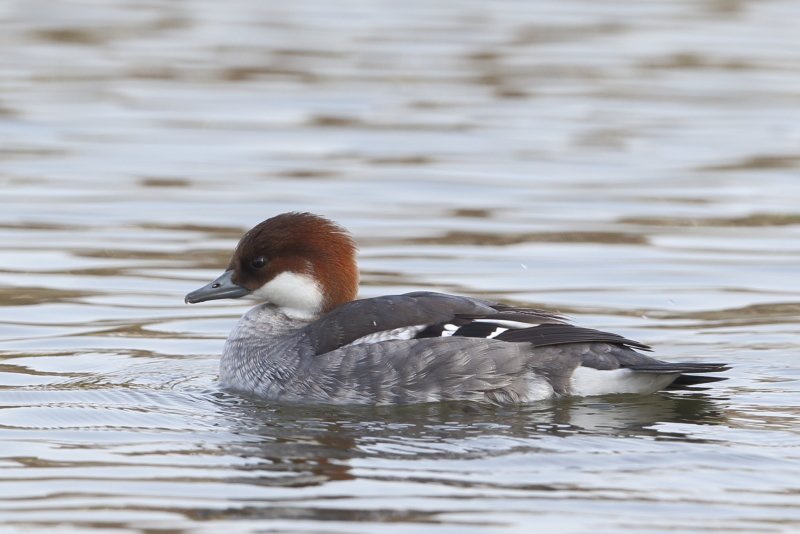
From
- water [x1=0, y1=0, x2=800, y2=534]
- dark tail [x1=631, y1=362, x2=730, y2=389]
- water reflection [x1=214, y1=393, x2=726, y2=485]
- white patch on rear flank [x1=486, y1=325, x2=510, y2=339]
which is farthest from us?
white patch on rear flank [x1=486, y1=325, x2=510, y2=339]

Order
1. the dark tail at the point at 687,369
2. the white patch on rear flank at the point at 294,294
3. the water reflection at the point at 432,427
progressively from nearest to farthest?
the water reflection at the point at 432,427 → the dark tail at the point at 687,369 → the white patch on rear flank at the point at 294,294

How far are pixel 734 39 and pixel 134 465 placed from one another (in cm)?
1625

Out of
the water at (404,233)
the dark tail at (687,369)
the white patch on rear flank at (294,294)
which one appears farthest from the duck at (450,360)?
the white patch on rear flank at (294,294)

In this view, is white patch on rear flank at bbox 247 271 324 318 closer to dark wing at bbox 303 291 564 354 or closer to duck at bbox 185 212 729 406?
duck at bbox 185 212 729 406

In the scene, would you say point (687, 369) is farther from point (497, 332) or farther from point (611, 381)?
point (497, 332)

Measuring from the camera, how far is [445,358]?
745cm

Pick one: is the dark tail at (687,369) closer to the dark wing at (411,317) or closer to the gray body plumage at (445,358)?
the gray body plumage at (445,358)

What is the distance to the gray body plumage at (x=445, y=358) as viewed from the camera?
743 cm

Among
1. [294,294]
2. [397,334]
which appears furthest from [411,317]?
[294,294]

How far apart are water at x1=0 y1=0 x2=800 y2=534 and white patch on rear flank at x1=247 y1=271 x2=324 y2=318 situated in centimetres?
62

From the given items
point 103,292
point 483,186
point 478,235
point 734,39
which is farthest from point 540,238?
point 734,39

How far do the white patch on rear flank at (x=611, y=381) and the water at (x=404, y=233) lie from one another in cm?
10

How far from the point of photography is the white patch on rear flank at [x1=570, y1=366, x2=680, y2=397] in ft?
24.4

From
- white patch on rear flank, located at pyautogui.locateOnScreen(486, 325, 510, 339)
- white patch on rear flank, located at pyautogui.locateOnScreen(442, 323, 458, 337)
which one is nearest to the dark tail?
white patch on rear flank, located at pyautogui.locateOnScreen(486, 325, 510, 339)
